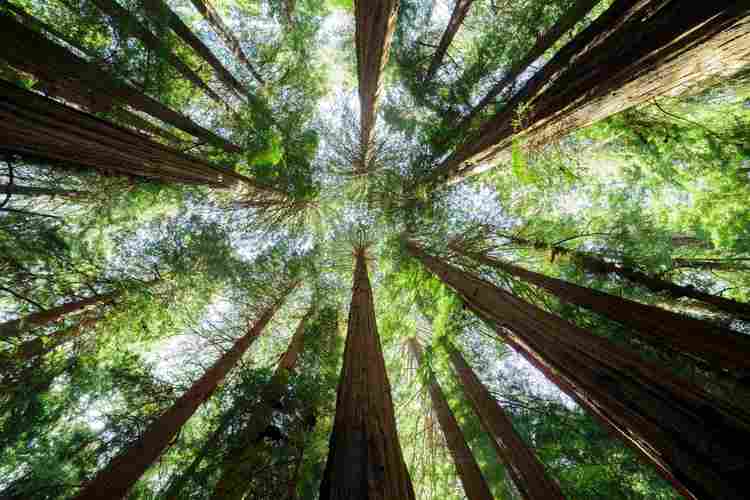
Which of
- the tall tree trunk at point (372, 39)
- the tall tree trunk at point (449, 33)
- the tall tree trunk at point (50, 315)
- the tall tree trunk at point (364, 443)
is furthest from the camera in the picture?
the tall tree trunk at point (449, 33)

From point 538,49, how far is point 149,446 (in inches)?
338

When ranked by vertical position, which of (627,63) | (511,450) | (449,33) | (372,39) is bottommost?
(511,450)

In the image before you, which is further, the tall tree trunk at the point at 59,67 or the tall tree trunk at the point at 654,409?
the tall tree trunk at the point at 59,67

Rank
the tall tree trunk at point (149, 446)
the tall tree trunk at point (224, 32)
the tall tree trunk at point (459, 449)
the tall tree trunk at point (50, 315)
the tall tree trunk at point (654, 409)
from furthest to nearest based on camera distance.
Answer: the tall tree trunk at point (224, 32) < the tall tree trunk at point (50, 315) < the tall tree trunk at point (459, 449) < the tall tree trunk at point (149, 446) < the tall tree trunk at point (654, 409)

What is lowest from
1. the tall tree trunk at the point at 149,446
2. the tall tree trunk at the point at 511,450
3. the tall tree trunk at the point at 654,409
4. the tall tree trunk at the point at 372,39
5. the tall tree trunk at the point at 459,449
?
the tall tree trunk at the point at 459,449

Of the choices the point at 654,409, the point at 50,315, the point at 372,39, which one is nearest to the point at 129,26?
the point at 372,39

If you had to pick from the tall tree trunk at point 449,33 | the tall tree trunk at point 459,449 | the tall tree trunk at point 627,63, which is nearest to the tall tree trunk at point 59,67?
the tall tree trunk at point 627,63

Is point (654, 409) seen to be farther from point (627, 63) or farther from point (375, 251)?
point (375, 251)

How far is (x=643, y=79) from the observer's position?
2408mm

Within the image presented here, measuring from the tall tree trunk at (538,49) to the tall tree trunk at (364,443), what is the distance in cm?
572

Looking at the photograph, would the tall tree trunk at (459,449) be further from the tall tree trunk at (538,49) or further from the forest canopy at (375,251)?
the tall tree trunk at (538,49)

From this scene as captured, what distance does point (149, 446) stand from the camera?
11.9 feet

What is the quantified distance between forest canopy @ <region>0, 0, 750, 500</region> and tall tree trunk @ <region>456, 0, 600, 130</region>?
59 millimetres

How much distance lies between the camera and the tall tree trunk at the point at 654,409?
120cm
